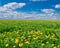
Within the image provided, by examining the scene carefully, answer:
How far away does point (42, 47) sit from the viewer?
6.65 m

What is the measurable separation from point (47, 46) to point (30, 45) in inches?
19.9

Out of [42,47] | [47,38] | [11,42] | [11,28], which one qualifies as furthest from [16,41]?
[11,28]

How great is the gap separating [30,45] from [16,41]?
1.68 feet

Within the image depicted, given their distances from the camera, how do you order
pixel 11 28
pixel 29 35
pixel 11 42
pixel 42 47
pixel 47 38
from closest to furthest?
pixel 42 47, pixel 11 42, pixel 47 38, pixel 29 35, pixel 11 28

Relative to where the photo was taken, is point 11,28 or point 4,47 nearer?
point 4,47

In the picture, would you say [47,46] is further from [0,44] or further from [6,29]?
[6,29]

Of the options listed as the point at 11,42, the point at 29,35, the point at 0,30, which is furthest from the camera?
the point at 0,30

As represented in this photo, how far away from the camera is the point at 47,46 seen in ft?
22.4

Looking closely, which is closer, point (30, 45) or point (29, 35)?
point (30, 45)

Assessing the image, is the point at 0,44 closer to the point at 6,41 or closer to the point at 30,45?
the point at 6,41

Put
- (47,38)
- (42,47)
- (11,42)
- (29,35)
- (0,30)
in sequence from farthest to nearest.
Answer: (0,30) → (29,35) → (47,38) → (11,42) → (42,47)

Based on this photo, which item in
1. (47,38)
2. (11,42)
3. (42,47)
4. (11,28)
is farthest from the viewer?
(11,28)

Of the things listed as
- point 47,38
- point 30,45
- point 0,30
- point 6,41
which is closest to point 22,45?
point 30,45

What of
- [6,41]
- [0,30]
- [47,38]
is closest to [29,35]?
[47,38]
